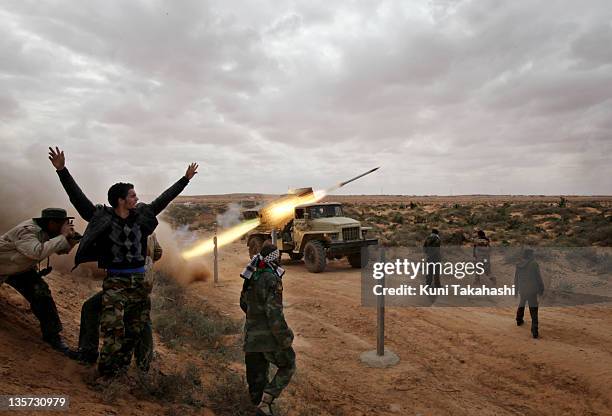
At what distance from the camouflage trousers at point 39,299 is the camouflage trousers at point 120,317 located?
90cm

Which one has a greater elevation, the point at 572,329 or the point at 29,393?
the point at 29,393

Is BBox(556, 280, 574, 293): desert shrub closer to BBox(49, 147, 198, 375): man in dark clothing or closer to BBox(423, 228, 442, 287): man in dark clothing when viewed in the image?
BBox(423, 228, 442, 287): man in dark clothing

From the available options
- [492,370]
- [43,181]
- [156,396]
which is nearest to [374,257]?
[492,370]

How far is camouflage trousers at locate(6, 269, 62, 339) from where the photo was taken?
4.35 m

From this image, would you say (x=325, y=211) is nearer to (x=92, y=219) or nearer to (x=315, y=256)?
(x=315, y=256)

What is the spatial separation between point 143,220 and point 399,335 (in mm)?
5618

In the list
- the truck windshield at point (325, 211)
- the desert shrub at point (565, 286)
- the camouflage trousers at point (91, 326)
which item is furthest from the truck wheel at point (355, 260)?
the camouflage trousers at point (91, 326)

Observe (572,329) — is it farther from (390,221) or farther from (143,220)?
(390,221)

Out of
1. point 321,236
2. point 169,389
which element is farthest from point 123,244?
point 321,236

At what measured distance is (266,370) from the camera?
4.47 metres

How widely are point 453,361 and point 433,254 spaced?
4.59 metres

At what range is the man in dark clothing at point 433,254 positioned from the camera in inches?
434

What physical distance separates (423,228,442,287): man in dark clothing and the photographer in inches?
347

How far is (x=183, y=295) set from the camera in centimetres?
1023
